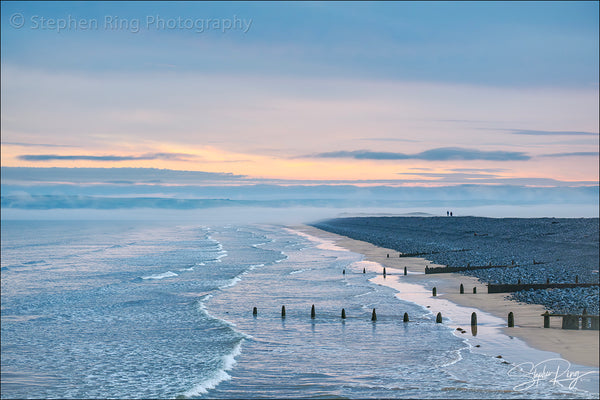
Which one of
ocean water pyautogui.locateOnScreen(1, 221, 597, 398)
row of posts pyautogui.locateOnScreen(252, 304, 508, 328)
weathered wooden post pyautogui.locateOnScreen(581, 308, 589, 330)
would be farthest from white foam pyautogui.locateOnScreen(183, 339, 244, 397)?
weathered wooden post pyautogui.locateOnScreen(581, 308, 589, 330)

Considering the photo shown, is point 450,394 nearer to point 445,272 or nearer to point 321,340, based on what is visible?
point 321,340

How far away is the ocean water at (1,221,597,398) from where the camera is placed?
65.0 ft

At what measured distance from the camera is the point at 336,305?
35188 millimetres

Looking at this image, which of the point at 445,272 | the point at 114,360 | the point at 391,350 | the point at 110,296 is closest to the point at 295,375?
the point at 391,350

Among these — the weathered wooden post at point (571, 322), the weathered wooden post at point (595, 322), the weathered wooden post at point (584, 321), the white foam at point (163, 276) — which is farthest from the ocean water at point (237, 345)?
the weathered wooden post at point (595, 322)

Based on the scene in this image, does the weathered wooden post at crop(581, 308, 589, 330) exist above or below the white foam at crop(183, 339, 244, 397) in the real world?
above

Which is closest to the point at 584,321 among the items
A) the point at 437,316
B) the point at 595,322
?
the point at 595,322

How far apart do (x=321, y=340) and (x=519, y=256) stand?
36.0 m

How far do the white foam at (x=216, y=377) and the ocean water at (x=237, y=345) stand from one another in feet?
0.24

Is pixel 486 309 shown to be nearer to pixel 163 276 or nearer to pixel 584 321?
pixel 584 321
